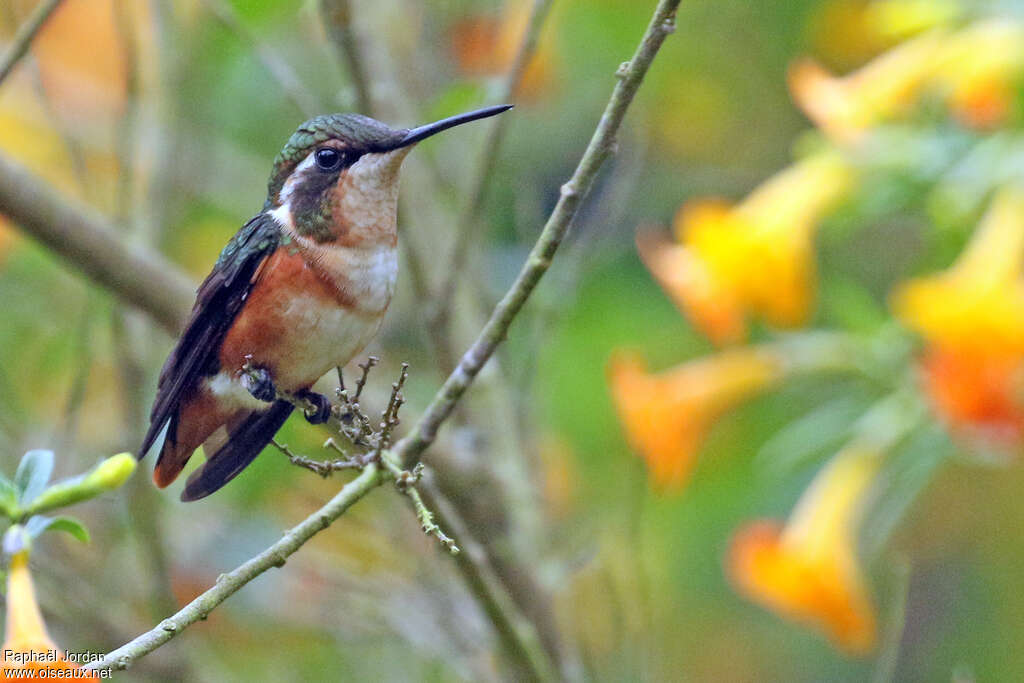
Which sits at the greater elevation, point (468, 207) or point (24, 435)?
point (24, 435)

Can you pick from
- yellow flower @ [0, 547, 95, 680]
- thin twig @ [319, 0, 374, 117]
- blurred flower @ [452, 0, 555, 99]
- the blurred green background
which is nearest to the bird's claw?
yellow flower @ [0, 547, 95, 680]

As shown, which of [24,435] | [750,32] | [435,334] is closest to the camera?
[435,334]

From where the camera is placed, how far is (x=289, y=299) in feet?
3.52

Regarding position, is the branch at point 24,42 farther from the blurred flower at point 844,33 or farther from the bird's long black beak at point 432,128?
the blurred flower at point 844,33

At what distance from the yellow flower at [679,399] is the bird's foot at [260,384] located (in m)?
1.49

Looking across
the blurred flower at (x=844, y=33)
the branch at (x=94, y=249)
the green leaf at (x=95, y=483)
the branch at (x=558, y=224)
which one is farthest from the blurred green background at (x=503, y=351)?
the green leaf at (x=95, y=483)

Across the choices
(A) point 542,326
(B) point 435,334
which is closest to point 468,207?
(B) point 435,334

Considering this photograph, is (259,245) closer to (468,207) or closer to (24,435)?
(468,207)

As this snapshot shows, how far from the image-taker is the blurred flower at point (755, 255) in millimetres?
2391

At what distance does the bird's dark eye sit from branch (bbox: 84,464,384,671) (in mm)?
277

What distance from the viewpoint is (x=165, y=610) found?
2.29 m

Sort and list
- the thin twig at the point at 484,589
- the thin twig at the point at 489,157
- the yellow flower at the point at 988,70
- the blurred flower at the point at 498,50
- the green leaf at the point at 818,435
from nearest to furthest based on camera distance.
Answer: the thin twig at the point at 484,589
the thin twig at the point at 489,157
the yellow flower at the point at 988,70
the green leaf at the point at 818,435
the blurred flower at the point at 498,50

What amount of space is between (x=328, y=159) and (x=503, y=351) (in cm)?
172

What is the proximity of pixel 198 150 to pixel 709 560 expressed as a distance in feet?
5.85
